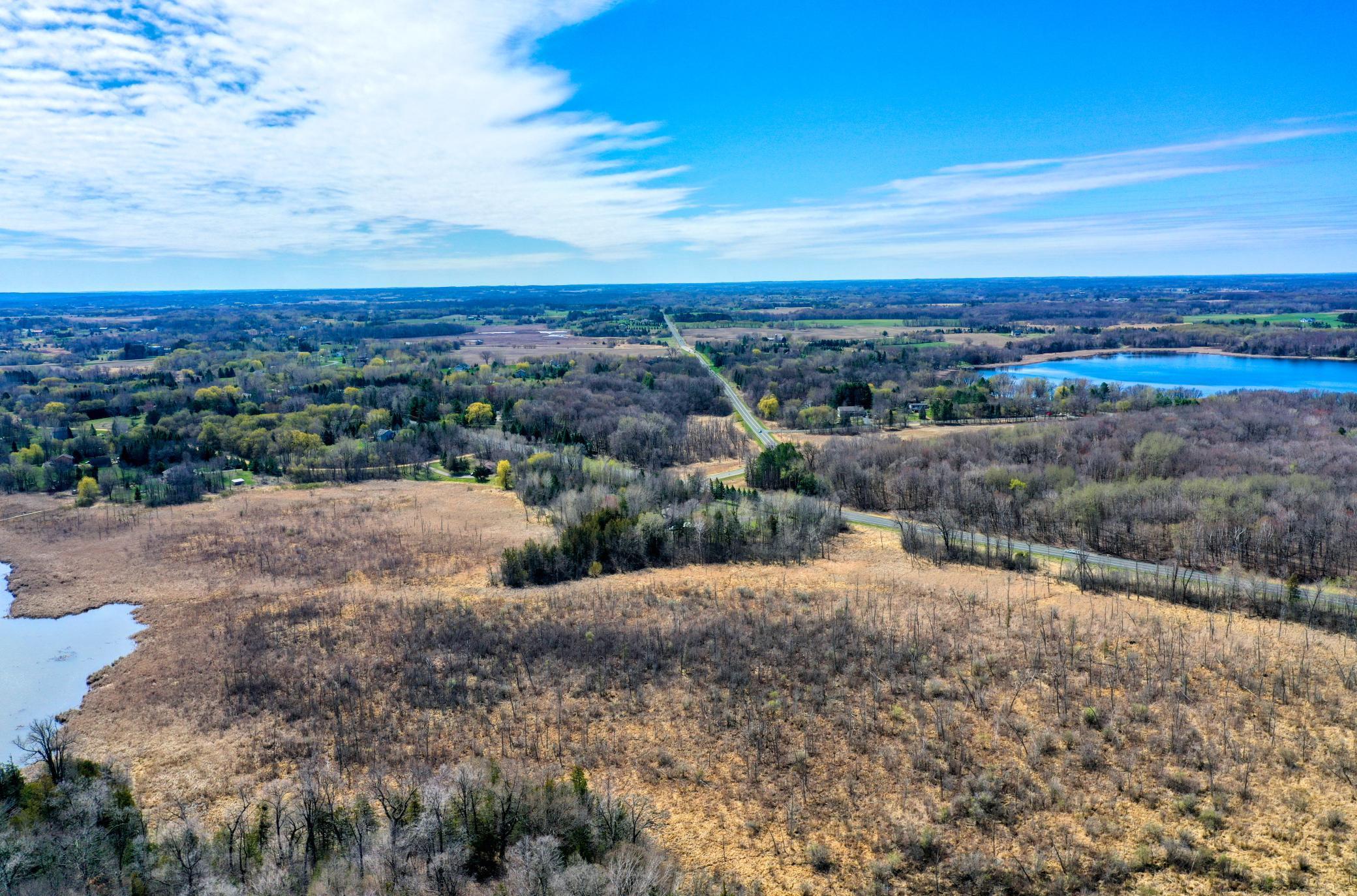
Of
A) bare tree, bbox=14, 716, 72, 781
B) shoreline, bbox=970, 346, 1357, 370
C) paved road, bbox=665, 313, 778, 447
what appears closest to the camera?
bare tree, bbox=14, 716, 72, 781

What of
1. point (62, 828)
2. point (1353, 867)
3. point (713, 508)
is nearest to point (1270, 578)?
point (1353, 867)

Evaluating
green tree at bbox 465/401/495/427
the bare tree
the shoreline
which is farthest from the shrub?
the shoreline

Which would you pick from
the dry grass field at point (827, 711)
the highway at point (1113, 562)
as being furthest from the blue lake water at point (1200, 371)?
the dry grass field at point (827, 711)

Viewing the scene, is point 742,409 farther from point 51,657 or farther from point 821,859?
point 821,859

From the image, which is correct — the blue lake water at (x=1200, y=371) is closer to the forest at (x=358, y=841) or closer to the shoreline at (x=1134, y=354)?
the shoreline at (x=1134, y=354)

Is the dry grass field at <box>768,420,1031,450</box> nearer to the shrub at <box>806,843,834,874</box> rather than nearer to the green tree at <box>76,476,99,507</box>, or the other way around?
the shrub at <box>806,843,834,874</box>

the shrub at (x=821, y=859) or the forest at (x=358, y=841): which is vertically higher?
the forest at (x=358, y=841)

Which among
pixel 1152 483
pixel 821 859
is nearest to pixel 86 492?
pixel 821 859
